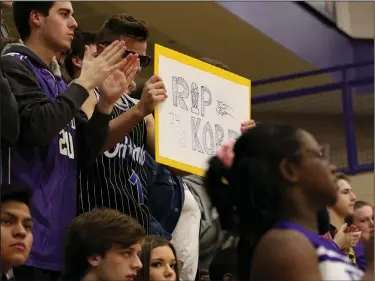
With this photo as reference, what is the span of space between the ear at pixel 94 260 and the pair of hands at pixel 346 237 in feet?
4.86

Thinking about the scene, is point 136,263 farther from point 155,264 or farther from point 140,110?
point 140,110

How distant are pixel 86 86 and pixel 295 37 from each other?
6.93 m

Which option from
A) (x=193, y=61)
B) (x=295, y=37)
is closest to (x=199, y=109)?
(x=193, y=61)

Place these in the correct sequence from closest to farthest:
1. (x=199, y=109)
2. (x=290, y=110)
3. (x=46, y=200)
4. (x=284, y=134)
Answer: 1. (x=284, y=134)
2. (x=46, y=200)
3. (x=199, y=109)
4. (x=290, y=110)

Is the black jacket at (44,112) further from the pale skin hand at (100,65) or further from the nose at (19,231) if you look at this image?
the nose at (19,231)

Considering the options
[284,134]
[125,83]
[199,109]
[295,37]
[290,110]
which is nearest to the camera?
[284,134]

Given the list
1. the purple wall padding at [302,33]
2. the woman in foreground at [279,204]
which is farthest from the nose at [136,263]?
the purple wall padding at [302,33]

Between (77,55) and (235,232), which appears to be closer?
(235,232)

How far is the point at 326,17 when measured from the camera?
10.6 meters

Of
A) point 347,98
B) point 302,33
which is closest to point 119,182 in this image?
point 347,98

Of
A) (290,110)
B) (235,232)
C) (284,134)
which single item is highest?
(290,110)

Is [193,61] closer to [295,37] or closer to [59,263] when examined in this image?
[59,263]

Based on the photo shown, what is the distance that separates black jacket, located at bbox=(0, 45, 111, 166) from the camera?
3.20 metres

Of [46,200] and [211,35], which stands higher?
[211,35]
